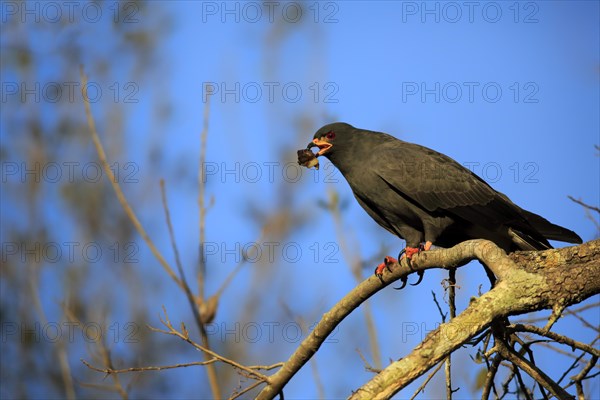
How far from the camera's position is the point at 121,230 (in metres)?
12.5

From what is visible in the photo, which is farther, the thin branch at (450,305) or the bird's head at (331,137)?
the bird's head at (331,137)

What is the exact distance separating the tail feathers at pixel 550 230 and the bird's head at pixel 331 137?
5.72 ft

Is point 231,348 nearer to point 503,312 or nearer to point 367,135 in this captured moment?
point 367,135

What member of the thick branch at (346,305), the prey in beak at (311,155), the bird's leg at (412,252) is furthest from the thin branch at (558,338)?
the prey in beak at (311,155)

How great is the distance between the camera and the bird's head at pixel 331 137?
655cm

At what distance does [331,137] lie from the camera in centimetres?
663

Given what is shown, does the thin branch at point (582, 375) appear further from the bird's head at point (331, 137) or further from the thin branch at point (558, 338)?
the bird's head at point (331, 137)

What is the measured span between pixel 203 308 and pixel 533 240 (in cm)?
280

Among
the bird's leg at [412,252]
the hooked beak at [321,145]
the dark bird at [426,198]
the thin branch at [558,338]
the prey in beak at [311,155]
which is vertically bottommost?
the thin branch at [558,338]

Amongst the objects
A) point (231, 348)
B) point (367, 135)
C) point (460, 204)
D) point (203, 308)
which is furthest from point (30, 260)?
point (460, 204)

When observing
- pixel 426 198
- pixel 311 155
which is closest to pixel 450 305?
pixel 426 198

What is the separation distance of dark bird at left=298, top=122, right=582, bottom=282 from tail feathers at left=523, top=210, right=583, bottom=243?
0.09m

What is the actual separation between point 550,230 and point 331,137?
2.09 metres

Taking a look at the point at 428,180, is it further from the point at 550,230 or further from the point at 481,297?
the point at 481,297
